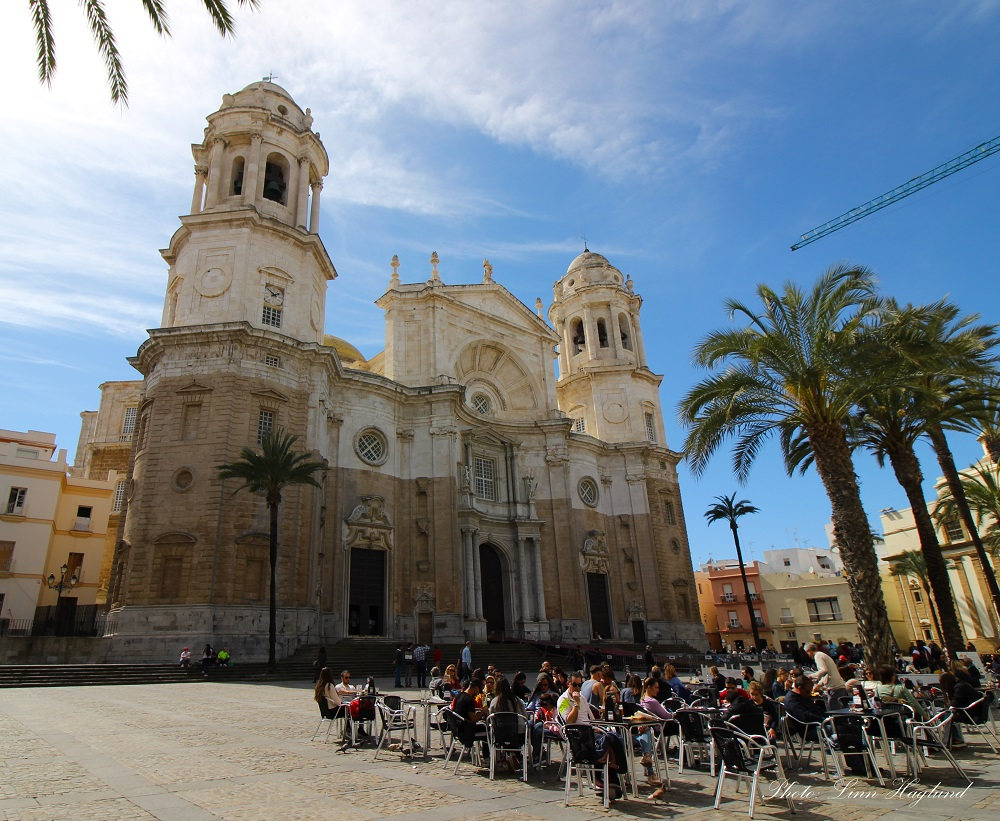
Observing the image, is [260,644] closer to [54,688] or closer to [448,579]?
[54,688]

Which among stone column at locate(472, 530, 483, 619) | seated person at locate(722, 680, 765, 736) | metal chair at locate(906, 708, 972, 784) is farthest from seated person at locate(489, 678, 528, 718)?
stone column at locate(472, 530, 483, 619)

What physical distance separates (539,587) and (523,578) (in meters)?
1.01

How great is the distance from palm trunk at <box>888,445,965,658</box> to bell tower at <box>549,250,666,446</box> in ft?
82.2

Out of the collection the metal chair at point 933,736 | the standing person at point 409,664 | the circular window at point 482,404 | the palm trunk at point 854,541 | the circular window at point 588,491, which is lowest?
the metal chair at point 933,736

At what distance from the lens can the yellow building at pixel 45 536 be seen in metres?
33.1

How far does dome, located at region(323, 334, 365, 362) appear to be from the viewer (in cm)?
4456

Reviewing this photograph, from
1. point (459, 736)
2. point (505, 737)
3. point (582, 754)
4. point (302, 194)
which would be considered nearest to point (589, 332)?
point (302, 194)

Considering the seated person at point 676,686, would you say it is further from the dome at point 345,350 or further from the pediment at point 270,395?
the dome at point 345,350

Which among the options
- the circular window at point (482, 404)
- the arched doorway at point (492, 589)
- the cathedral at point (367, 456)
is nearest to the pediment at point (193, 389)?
the cathedral at point (367, 456)

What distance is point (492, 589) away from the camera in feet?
117

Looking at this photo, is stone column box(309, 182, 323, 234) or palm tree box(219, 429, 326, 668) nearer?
palm tree box(219, 429, 326, 668)

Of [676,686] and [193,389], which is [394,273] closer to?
[193,389]

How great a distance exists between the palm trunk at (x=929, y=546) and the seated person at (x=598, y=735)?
13.8 m

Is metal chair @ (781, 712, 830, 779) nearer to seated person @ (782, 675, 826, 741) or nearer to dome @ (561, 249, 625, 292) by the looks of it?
seated person @ (782, 675, 826, 741)
